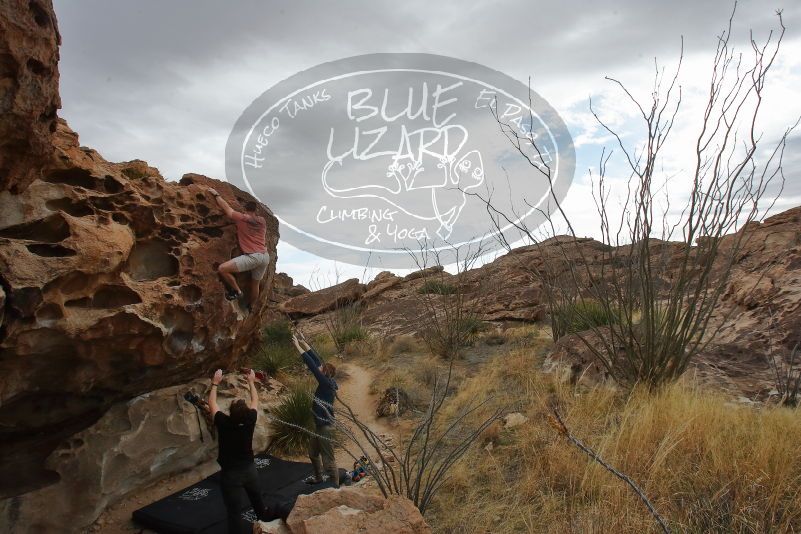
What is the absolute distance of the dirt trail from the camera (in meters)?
7.51

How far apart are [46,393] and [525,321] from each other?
10.2m

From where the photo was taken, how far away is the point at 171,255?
18.6 ft

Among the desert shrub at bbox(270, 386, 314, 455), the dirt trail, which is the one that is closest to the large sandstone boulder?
the dirt trail

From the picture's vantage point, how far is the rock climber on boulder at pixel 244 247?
6.31 m

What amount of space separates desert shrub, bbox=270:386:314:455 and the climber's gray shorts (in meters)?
1.71

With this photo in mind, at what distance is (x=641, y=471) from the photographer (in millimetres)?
4180

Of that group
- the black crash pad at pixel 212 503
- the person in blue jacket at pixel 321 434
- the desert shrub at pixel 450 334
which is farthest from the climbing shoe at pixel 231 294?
the desert shrub at pixel 450 334

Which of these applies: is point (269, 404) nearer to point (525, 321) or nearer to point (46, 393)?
point (46, 393)

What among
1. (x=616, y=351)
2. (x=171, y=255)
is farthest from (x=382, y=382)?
(x=171, y=255)

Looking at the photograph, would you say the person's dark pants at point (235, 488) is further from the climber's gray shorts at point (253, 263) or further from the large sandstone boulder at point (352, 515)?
the climber's gray shorts at point (253, 263)

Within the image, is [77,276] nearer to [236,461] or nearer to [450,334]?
[236,461]

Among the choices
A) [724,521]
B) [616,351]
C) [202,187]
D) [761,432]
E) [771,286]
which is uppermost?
[202,187]

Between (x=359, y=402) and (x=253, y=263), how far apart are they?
366 centimetres

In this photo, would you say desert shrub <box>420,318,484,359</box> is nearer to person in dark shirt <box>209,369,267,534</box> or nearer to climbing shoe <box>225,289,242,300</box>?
climbing shoe <box>225,289,242,300</box>
